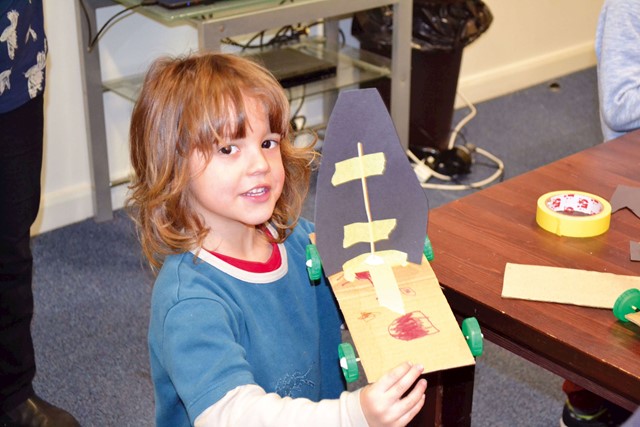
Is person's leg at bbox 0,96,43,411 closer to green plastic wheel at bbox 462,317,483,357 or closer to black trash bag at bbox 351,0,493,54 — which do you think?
green plastic wheel at bbox 462,317,483,357

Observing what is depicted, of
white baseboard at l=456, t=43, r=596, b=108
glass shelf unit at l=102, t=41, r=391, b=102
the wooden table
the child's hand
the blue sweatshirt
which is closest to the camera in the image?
the child's hand

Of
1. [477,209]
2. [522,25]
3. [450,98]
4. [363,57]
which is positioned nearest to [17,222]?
[477,209]

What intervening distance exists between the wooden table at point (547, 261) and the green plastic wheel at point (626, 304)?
0.5 inches

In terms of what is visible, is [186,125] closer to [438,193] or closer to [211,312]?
[211,312]

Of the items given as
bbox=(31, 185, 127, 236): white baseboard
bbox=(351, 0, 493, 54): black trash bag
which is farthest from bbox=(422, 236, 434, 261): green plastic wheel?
bbox=(351, 0, 493, 54): black trash bag

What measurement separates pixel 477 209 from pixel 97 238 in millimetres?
1562

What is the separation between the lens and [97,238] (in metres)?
2.70

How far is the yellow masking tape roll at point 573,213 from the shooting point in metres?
1.32

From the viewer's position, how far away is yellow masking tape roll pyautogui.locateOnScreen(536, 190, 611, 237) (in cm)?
132

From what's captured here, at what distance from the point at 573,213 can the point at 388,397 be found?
55cm

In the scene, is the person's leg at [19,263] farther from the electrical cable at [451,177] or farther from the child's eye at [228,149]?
the electrical cable at [451,177]

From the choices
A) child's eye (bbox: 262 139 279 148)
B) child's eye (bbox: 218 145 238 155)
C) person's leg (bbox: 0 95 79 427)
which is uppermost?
child's eye (bbox: 218 145 238 155)

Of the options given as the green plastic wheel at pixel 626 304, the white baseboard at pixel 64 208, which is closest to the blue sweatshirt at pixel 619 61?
the green plastic wheel at pixel 626 304

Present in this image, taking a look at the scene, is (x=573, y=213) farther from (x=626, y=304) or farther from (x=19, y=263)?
(x=19, y=263)
